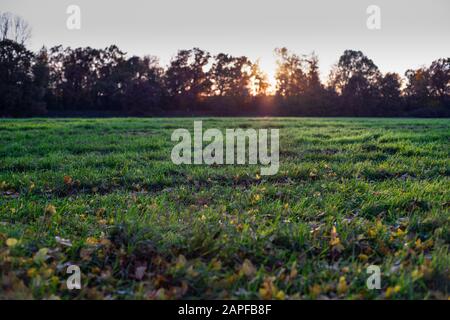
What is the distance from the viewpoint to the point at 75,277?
10.3 ft

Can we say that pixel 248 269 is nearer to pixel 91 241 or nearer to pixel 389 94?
pixel 91 241

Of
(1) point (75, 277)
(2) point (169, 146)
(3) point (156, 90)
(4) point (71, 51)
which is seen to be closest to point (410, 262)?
(1) point (75, 277)

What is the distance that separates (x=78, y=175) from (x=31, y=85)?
44651 mm

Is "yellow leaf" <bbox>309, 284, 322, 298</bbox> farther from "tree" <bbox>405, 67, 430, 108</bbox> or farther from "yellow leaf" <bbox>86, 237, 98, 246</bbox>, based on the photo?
"tree" <bbox>405, 67, 430, 108</bbox>

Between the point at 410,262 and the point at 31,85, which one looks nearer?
the point at 410,262

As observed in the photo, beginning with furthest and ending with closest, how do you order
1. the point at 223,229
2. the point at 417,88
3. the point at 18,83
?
the point at 417,88, the point at 18,83, the point at 223,229

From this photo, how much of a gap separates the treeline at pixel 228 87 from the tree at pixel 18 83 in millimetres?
6344

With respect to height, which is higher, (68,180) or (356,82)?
(356,82)

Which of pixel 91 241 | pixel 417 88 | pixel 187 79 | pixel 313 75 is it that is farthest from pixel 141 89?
pixel 91 241

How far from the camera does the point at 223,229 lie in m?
3.98

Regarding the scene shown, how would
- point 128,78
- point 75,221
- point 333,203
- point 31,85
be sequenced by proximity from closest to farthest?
point 75,221, point 333,203, point 31,85, point 128,78

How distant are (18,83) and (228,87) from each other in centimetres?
3161

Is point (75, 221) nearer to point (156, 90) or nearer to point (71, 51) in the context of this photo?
point (156, 90)

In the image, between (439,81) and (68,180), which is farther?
(439,81)
